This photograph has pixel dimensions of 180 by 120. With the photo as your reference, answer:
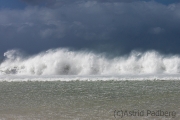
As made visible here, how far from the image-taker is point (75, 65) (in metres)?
26.3

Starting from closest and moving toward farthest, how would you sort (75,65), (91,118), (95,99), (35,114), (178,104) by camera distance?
1. (91,118)
2. (35,114)
3. (178,104)
4. (95,99)
5. (75,65)

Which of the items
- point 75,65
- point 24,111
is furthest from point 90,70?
point 24,111

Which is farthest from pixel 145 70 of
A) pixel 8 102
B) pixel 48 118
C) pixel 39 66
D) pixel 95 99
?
pixel 48 118

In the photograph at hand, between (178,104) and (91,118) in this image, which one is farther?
(178,104)

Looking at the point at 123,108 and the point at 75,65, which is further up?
the point at 75,65

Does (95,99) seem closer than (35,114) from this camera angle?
No

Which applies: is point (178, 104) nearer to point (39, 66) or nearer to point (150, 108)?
point (150, 108)

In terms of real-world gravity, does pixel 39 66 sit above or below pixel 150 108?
above

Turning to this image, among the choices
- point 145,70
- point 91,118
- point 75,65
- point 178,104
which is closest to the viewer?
point 91,118

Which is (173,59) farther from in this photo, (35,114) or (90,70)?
(35,114)

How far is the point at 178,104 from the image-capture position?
353 inches

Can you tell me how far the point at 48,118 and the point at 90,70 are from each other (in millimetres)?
17498

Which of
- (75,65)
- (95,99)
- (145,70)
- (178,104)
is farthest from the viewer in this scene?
(75,65)

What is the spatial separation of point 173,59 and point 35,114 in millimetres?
20199
